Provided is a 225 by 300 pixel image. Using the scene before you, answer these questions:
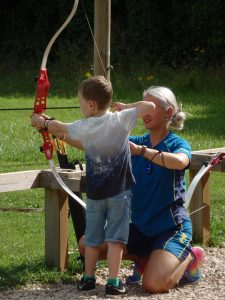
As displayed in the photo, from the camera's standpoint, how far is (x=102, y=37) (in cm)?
979

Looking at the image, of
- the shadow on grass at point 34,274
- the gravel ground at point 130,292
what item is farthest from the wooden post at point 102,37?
the gravel ground at point 130,292

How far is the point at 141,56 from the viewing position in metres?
25.6

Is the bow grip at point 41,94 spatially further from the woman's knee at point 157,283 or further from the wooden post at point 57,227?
the woman's knee at point 157,283

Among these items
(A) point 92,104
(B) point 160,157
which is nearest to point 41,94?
(A) point 92,104

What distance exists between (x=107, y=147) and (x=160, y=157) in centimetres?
35

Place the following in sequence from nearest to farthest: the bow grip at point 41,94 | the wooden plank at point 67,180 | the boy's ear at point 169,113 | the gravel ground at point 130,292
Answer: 1. the gravel ground at point 130,292
2. the bow grip at point 41,94
3. the boy's ear at point 169,113
4. the wooden plank at point 67,180

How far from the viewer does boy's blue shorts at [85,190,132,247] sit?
5.58 meters

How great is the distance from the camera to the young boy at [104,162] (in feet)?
18.1

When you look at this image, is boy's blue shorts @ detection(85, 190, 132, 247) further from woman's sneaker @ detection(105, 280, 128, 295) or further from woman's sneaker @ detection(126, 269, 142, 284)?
woman's sneaker @ detection(126, 269, 142, 284)

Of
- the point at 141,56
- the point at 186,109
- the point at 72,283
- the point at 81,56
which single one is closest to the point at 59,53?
the point at 81,56

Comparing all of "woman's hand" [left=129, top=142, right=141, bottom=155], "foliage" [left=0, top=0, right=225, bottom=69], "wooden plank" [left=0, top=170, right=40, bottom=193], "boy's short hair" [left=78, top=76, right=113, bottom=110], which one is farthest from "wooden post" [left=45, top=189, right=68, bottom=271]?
"foliage" [left=0, top=0, right=225, bottom=69]

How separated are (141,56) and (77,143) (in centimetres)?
2020

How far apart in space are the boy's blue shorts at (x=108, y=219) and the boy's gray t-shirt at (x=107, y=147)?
0.06 metres

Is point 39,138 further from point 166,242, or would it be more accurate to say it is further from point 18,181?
point 166,242
